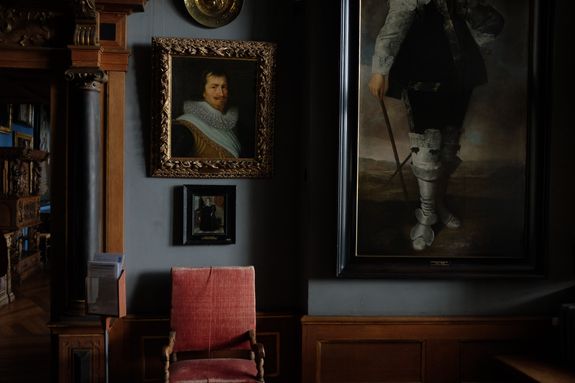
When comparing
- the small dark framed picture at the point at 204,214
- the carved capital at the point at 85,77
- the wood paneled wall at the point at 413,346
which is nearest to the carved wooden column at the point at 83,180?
the carved capital at the point at 85,77

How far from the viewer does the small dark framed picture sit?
9.50ft

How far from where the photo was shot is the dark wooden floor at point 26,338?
326 cm

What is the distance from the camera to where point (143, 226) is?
289 centimetres

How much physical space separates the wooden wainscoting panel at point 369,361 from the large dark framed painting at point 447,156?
404mm

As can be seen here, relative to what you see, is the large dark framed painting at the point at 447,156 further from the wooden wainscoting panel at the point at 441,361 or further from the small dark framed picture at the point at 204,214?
the small dark framed picture at the point at 204,214

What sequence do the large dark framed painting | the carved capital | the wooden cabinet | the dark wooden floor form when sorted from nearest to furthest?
the carved capital, the large dark framed painting, the dark wooden floor, the wooden cabinet

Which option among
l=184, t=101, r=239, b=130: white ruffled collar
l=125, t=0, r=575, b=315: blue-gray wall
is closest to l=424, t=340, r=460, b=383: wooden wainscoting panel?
l=125, t=0, r=575, b=315: blue-gray wall

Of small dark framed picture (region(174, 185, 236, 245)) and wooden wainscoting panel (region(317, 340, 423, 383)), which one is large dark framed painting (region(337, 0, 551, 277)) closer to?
wooden wainscoting panel (region(317, 340, 423, 383))

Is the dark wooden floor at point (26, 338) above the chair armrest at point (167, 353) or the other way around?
the other way around

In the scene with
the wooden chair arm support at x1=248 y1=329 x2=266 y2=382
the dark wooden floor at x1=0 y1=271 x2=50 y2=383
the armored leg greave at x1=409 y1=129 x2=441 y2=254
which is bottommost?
the dark wooden floor at x1=0 y1=271 x2=50 y2=383

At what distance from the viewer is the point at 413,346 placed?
286 centimetres

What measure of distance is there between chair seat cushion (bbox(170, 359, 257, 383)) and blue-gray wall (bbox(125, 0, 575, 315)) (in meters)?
0.45

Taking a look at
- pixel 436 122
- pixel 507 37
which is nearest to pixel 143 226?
pixel 436 122

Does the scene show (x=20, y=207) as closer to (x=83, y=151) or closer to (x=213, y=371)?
(x=83, y=151)
